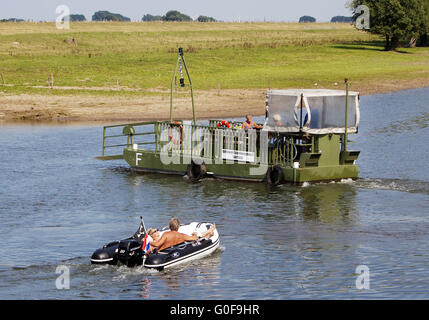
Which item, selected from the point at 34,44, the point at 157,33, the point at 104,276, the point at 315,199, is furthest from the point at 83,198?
the point at 157,33

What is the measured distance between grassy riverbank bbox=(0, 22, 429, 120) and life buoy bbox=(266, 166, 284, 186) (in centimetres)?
2198

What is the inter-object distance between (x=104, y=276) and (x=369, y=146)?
24.0m

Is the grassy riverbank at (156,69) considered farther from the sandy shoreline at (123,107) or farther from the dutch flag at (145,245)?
the dutch flag at (145,245)

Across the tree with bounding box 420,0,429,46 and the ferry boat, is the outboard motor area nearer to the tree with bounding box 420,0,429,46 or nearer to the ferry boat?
the ferry boat

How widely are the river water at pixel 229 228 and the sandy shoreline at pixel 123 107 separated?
12.1 m

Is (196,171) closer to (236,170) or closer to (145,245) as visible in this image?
(236,170)

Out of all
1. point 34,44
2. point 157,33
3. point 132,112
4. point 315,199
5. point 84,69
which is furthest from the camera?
point 157,33

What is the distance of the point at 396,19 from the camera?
102625mm

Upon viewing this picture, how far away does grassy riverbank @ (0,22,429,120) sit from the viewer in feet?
184

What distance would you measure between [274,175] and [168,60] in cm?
4780

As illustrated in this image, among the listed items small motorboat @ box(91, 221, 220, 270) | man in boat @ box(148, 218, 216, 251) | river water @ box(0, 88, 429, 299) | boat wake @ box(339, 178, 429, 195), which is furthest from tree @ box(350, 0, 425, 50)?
small motorboat @ box(91, 221, 220, 270)

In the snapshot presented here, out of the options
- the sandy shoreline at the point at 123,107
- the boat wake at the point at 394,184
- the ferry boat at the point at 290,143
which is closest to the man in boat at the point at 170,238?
the ferry boat at the point at 290,143
